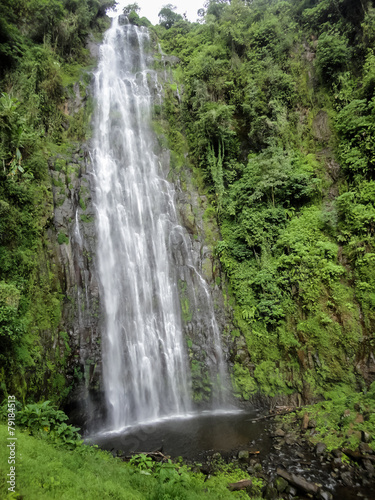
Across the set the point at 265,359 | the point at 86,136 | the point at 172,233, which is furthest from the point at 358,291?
the point at 86,136

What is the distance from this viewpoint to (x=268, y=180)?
1292cm

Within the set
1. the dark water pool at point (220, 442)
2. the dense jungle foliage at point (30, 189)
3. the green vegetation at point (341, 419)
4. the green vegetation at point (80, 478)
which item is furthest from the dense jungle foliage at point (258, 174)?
the green vegetation at point (80, 478)

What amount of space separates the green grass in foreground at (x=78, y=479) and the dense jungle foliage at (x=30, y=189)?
10.5 ft

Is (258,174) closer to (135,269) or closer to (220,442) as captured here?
(135,269)

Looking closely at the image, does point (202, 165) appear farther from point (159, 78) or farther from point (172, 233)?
point (159, 78)

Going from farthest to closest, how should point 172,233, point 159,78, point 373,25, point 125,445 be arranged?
point 159,78, point 172,233, point 373,25, point 125,445

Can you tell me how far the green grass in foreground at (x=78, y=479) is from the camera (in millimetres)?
3756

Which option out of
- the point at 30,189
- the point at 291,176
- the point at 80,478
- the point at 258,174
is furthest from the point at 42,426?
the point at 258,174

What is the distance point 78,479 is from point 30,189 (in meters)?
9.51

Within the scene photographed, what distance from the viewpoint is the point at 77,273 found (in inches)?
461

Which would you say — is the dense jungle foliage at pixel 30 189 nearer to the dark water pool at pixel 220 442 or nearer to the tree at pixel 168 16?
the dark water pool at pixel 220 442

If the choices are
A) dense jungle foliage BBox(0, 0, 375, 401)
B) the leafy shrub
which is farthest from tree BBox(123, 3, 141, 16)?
the leafy shrub

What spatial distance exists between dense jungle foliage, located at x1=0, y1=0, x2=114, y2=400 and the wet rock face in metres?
0.46

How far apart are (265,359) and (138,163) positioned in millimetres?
12667
